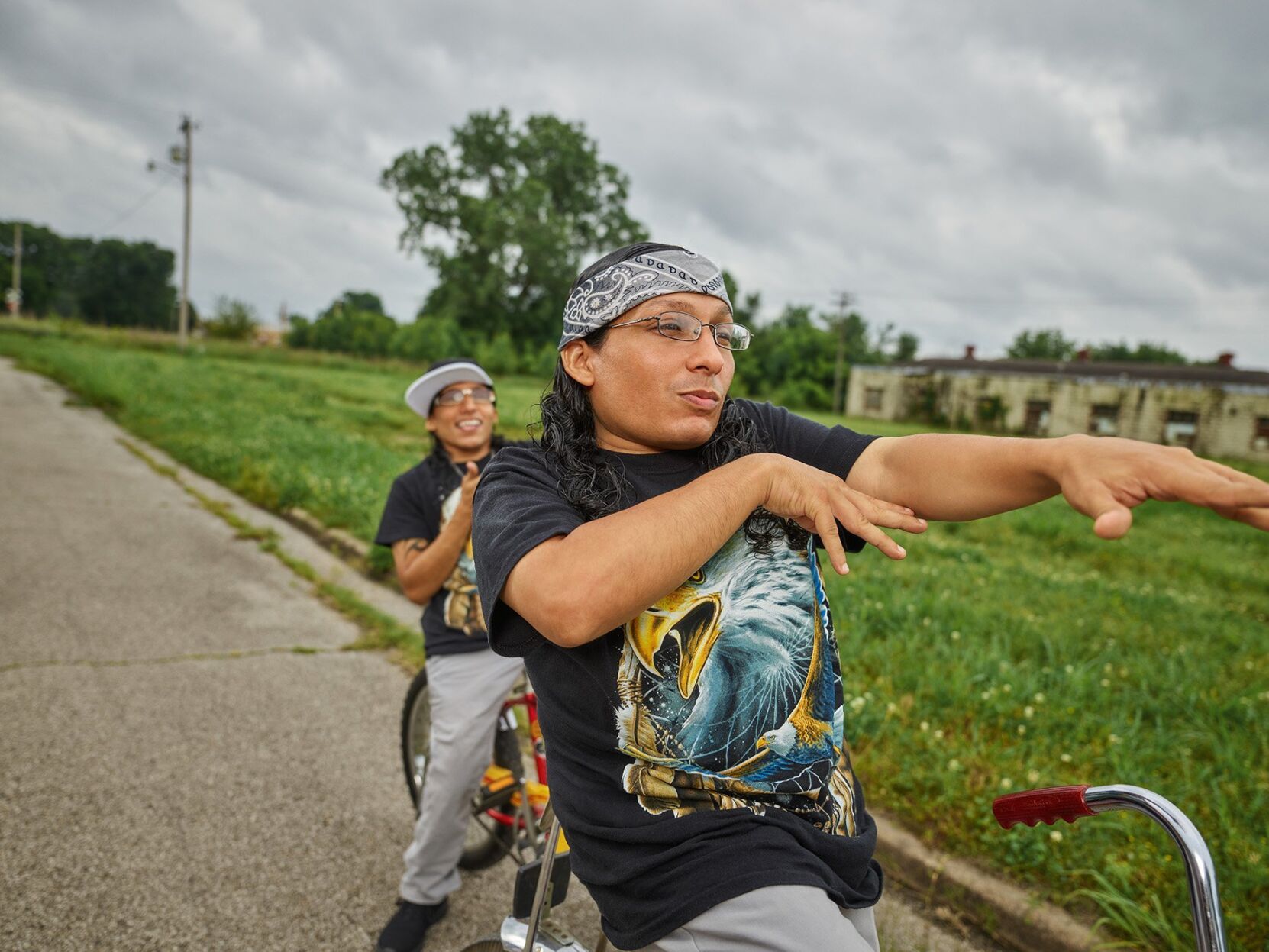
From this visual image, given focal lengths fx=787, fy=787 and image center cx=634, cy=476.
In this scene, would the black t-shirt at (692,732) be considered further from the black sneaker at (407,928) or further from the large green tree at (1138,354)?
the large green tree at (1138,354)

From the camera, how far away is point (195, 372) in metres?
24.9

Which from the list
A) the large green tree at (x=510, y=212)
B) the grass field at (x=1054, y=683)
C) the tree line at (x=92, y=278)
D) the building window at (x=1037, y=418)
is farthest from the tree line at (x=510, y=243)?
the tree line at (x=92, y=278)

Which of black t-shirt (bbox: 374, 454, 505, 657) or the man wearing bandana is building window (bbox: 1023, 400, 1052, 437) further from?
the man wearing bandana

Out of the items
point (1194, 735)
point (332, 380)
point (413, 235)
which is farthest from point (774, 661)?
point (413, 235)

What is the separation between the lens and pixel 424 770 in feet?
11.1

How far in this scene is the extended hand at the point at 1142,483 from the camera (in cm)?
94

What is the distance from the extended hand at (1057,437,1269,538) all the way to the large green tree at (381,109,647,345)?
158ft

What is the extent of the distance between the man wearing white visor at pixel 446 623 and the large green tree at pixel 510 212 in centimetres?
4605

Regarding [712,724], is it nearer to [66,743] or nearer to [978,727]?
[978,727]

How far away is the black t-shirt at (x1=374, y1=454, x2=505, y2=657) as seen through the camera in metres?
2.97

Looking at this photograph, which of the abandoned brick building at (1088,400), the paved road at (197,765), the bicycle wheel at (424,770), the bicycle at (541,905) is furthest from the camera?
the abandoned brick building at (1088,400)

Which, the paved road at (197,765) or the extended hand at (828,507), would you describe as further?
the paved road at (197,765)

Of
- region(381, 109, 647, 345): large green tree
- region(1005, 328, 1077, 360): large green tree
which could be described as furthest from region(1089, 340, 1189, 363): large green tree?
region(381, 109, 647, 345): large green tree

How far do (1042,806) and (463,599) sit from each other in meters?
2.10
